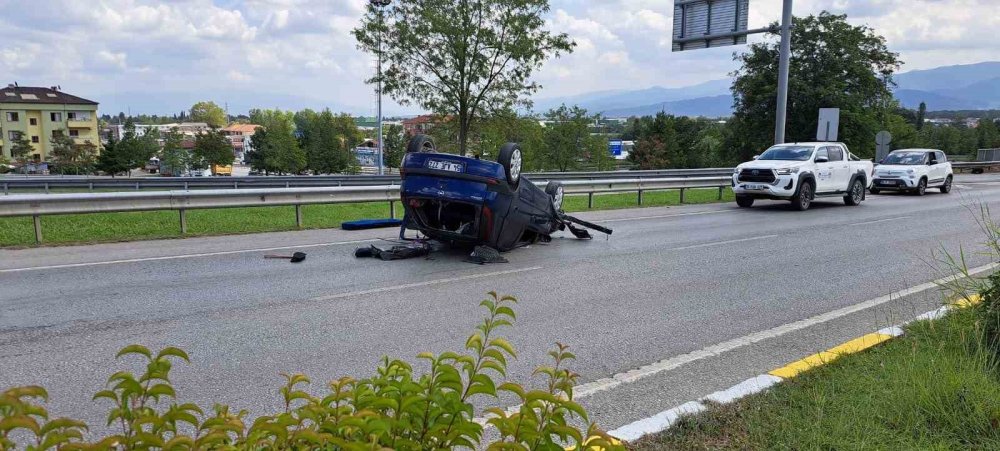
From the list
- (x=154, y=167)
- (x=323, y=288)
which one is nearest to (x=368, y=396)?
(x=323, y=288)

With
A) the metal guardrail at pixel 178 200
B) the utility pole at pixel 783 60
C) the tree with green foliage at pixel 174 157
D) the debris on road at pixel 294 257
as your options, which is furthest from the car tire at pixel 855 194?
the tree with green foliage at pixel 174 157

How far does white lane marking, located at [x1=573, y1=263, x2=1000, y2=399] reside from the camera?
A: 492 cm

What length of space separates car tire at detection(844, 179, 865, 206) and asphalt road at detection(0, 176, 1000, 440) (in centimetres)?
873

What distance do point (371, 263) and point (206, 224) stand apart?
622 cm

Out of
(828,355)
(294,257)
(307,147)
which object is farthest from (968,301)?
(307,147)

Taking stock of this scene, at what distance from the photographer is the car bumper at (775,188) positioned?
1819 cm

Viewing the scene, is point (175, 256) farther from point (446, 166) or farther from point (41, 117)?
point (41, 117)

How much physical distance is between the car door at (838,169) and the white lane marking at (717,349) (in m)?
12.6

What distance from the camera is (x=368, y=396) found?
80.0 inches

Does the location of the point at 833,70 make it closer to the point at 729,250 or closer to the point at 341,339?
the point at 729,250

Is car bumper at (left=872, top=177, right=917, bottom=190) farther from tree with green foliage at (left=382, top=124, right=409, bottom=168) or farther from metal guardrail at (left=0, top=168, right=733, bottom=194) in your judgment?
tree with green foliage at (left=382, top=124, right=409, bottom=168)

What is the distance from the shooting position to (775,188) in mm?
18312

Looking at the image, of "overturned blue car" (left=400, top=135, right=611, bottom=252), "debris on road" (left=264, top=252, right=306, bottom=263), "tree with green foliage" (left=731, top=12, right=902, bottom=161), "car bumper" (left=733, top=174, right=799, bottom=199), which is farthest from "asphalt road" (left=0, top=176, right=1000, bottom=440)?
"tree with green foliage" (left=731, top=12, right=902, bottom=161)

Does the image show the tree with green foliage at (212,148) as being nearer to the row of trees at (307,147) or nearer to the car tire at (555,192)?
the row of trees at (307,147)
